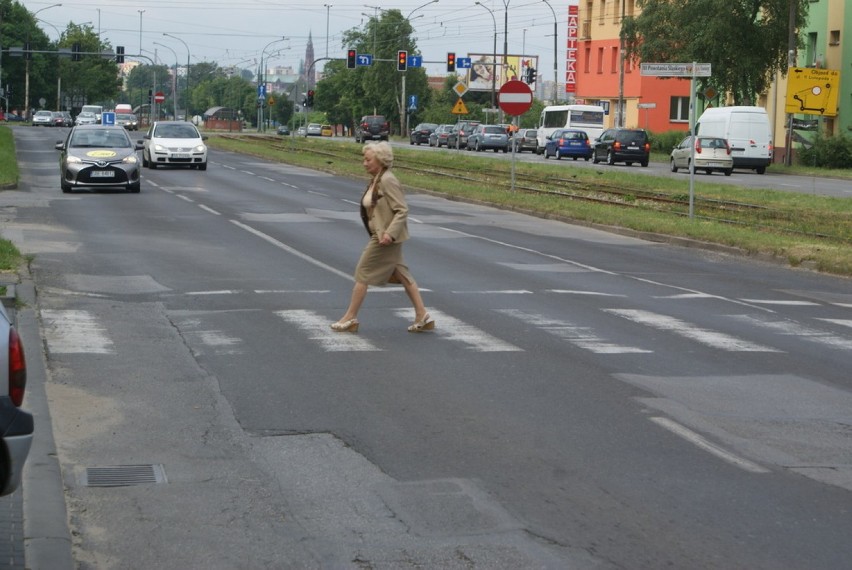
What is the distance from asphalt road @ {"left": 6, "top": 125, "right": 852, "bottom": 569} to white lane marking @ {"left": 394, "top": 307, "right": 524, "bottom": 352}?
6 cm

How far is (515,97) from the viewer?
3278 centimetres

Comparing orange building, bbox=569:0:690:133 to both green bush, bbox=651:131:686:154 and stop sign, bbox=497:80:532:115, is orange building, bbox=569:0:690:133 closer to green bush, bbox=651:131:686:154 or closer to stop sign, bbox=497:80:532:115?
green bush, bbox=651:131:686:154

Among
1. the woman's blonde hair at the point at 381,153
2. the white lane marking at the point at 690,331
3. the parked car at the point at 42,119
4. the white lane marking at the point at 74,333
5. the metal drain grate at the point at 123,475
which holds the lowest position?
the metal drain grate at the point at 123,475

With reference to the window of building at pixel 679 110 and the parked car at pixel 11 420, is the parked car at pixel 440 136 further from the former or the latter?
the parked car at pixel 11 420

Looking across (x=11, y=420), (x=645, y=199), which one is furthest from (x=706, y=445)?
(x=645, y=199)

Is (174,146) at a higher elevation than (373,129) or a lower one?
lower

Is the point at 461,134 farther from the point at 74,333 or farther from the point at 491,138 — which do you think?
the point at 74,333

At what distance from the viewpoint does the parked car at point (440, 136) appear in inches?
3381

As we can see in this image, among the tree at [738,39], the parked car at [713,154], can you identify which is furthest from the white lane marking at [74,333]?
the tree at [738,39]

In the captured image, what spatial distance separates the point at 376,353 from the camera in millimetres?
10859

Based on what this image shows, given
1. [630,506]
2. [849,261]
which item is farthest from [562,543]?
[849,261]

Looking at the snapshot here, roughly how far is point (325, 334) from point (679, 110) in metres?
78.3

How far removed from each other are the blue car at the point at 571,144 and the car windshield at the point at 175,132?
2715cm

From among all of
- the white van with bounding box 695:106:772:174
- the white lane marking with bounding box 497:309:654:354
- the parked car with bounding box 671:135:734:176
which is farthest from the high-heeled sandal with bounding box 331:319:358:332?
the white van with bounding box 695:106:772:174
